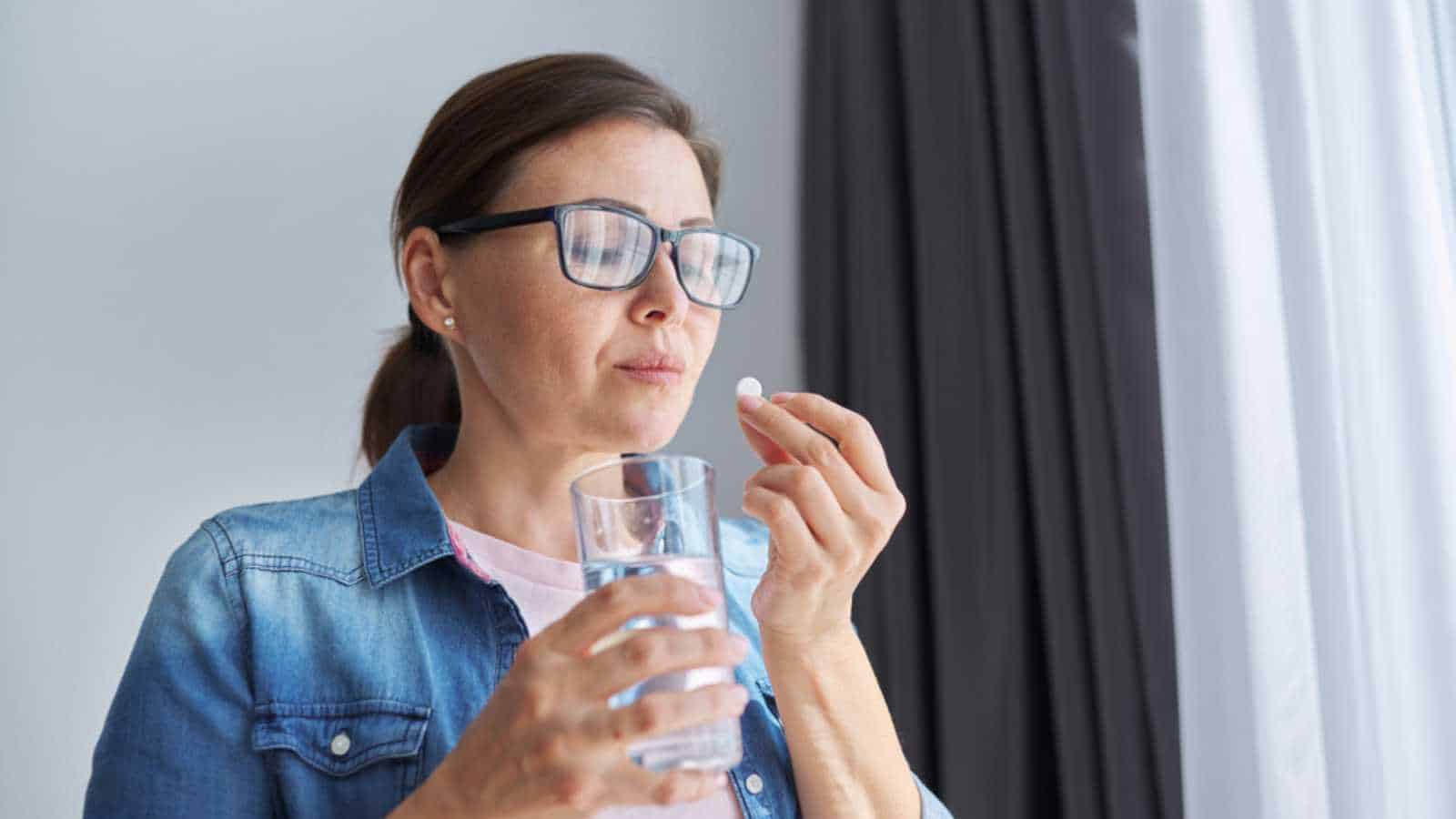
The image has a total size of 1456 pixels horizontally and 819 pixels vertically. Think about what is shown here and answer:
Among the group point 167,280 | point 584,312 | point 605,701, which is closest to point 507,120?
point 584,312

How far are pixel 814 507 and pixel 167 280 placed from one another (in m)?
1.34

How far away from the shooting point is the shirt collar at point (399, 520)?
1158 mm

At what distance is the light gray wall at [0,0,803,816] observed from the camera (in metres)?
1.82

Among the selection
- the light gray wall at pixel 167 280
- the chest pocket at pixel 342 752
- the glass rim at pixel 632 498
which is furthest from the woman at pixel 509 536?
the light gray wall at pixel 167 280

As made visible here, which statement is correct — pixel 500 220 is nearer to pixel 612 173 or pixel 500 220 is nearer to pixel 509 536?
pixel 612 173

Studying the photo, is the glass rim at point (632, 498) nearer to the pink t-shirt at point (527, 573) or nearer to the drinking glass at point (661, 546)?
the drinking glass at point (661, 546)

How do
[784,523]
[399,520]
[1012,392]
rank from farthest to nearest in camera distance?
[1012,392] → [399,520] → [784,523]

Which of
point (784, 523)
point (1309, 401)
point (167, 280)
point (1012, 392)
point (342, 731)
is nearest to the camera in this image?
point (784, 523)

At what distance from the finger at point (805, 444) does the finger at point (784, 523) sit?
45 mm

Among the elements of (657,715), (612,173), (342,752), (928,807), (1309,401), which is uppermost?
(612,173)

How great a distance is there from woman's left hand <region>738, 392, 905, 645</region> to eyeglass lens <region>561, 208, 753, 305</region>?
159 millimetres

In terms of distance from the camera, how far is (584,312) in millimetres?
1136

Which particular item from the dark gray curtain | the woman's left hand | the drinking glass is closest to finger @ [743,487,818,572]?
the woman's left hand

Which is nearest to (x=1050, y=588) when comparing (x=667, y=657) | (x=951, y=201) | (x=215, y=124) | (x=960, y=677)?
(x=960, y=677)
